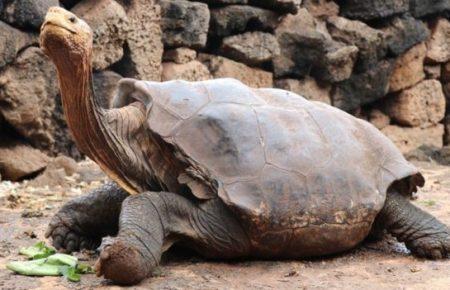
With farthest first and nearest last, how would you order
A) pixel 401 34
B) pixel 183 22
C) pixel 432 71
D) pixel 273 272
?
pixel 432 71 → pixel 401 34 → pixel 183 22 → pixel 273 272

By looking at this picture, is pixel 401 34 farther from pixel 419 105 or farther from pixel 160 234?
pixel 160 234

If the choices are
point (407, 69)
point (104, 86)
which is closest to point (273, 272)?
point (104, 86)

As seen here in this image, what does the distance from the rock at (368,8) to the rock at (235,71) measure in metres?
1.57

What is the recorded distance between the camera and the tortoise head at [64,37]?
2488 mm

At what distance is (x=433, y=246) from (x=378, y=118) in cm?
577

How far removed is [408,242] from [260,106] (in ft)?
3.12

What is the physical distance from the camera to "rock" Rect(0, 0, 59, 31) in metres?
5.38

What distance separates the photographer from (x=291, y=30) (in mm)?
7762

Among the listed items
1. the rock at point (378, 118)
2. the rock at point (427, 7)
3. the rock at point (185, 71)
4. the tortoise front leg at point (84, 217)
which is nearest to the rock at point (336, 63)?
the rock at point (378, 118)

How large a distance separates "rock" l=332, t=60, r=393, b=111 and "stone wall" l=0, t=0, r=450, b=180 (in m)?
0.01

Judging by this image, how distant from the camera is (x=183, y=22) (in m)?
6.62

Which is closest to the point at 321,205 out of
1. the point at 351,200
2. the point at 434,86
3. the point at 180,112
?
the point at 351,200

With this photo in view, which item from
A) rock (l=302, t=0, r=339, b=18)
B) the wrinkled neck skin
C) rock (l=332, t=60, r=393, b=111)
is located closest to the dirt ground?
the wrinkled neck skin

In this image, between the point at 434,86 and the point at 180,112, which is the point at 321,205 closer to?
the point at 180,112
